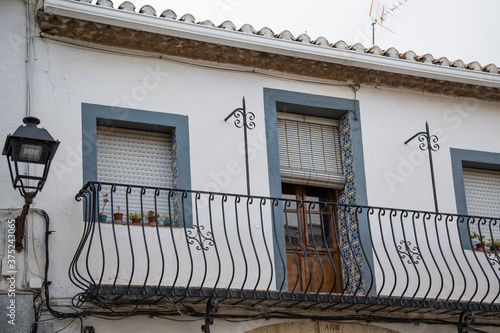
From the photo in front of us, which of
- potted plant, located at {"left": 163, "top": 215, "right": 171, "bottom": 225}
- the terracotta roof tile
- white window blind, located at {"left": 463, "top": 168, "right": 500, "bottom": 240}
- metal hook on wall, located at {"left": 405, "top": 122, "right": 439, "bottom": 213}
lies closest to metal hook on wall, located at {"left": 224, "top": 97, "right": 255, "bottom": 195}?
the terracotta roof tile

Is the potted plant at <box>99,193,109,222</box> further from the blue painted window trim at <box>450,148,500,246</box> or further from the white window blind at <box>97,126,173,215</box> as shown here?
the blue painted window trim at <box>450,148,500,246</box>

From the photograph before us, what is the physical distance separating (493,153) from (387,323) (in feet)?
9.69

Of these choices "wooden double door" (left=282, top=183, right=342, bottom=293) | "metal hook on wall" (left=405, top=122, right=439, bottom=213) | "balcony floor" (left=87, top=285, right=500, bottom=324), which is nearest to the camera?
"balcony floor" (left=87, top=285, right=500, bottom=324)

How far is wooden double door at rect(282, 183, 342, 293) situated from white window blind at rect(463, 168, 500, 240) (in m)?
1.91

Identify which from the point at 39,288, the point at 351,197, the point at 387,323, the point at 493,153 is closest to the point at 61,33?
the point at 39,288

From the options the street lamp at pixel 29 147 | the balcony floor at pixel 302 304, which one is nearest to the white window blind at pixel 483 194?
the balcony floor at pixel 302 304

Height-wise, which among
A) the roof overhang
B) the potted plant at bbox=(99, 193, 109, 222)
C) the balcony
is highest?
the roof overhang

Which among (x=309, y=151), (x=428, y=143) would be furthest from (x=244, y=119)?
(x=428, y=143)

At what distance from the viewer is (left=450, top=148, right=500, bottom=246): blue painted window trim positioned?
11.0m

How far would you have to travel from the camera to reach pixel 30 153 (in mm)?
7902

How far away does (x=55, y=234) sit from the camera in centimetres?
877

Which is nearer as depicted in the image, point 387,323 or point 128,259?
point 128,259

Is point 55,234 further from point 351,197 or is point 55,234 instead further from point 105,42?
point 351,197

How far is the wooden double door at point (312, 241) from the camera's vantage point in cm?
1025
